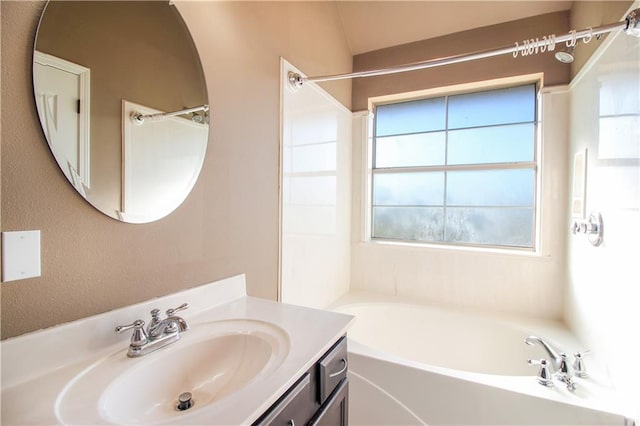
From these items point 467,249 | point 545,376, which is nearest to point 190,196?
point 545,376

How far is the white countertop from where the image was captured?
1.95 feet

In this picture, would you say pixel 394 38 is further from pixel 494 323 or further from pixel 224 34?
pixel 494 323

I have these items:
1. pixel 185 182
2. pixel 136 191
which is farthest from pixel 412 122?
pixel 136 191

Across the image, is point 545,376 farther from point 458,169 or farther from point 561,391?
point 458,169

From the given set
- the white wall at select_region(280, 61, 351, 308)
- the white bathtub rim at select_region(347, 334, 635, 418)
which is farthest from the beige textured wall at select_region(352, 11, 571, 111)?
the white bathtub rim at select_region(347, 334, 635, 418)

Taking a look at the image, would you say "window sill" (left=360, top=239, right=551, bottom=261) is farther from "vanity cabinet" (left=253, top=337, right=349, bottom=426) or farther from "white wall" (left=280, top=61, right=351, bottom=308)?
"vanity cabinet" (left=253, top=337, right=349, bottom=426)

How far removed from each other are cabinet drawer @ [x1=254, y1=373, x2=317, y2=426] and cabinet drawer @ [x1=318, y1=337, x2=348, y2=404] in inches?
1.7

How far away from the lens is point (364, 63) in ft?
8.68

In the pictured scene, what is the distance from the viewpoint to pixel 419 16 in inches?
88.6

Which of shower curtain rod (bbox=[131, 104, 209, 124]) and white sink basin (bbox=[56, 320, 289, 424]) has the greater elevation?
shower curtain rod (bbox=[131, 104, 209, 124])

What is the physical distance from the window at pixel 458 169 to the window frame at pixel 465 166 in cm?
1

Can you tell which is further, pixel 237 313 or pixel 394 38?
pixel 394 38

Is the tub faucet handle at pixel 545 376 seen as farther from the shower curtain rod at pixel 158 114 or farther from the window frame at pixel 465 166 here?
the shower curtain rod at pixel 158 114

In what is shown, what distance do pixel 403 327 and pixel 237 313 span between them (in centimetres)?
162
